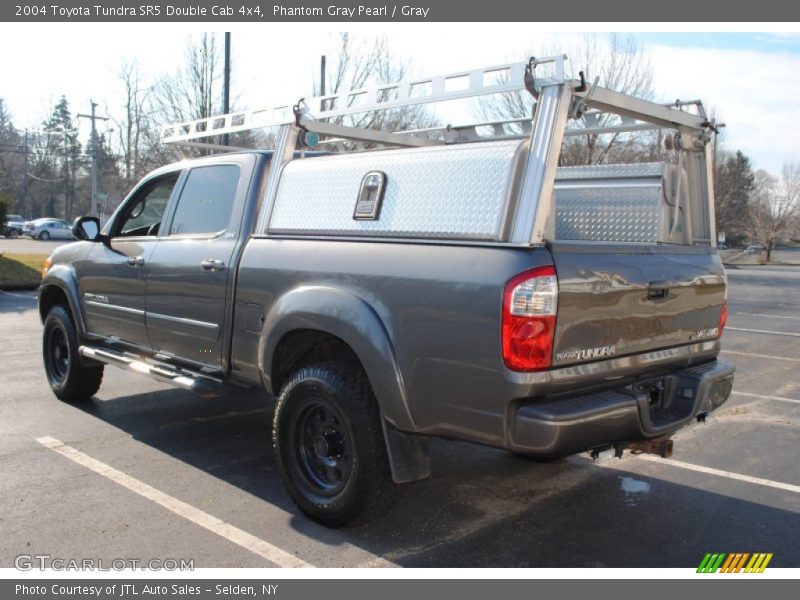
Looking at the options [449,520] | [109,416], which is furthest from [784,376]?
[109,416]

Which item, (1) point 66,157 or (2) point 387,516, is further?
(1) point 66,157

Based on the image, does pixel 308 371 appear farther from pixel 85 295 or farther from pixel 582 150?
pixel 582 150

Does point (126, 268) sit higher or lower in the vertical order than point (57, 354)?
higher

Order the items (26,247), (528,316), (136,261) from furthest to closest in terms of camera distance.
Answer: (26,247) < (136,261) < (528,316)

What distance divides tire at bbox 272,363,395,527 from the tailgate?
3.49 feet

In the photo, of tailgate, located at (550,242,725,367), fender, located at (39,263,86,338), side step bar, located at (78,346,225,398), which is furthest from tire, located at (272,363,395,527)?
fender, located at (39,263,86,338)

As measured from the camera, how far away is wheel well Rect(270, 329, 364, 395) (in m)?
3.99

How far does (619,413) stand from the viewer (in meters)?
3.33

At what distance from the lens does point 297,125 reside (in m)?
4.55

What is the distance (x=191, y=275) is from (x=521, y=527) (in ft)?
8.63

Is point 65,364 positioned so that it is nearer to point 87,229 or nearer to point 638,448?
point 87,229

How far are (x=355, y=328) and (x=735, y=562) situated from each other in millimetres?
2215

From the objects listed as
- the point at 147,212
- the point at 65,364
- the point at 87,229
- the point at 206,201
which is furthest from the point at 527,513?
the point at 65,364

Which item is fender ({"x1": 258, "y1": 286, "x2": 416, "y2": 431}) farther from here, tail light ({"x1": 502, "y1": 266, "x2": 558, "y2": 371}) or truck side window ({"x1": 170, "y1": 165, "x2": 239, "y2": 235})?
truck side window ({"x1": 170, "y1": 165, "x2": 239, "y2": 235})
